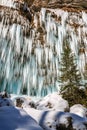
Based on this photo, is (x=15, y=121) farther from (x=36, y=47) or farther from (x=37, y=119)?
(x=36, y=47)

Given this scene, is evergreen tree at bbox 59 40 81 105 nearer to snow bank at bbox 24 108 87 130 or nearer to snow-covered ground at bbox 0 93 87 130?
snow-covered ground at bbox 0 93 87 130

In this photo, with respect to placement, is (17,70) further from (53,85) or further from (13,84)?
(53,85)

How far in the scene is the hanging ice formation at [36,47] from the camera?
30.2 metres

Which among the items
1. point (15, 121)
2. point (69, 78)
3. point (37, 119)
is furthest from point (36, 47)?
point (15, 121)

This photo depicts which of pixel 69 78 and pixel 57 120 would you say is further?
pixel 69 78

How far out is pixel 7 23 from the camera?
3325cm

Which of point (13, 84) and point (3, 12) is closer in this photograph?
point (13, 84)

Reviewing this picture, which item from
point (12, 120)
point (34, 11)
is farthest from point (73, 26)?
point (12, 120)

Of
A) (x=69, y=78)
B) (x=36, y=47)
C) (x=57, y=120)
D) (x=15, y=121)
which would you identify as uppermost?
(x=36, y=47)

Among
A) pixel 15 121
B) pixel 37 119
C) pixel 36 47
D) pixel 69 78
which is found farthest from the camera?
pixel 36 47

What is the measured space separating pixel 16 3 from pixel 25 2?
1541mm

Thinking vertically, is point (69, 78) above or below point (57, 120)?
above

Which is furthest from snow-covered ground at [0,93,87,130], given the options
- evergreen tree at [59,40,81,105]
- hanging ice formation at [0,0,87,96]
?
hanging ice formation at [0,0,87,96]

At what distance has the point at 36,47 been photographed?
3344cm
